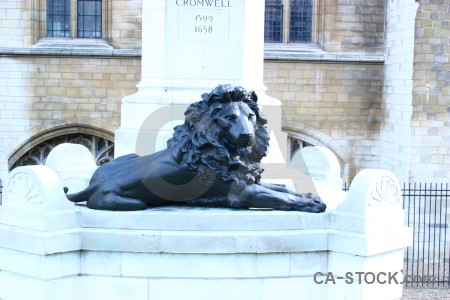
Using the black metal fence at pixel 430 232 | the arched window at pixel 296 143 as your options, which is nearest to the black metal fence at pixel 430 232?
the black metal fence at pixel 430 232

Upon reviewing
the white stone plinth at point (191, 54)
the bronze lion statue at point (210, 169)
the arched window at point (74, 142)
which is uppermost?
the white stone plinth at point (191, 54)

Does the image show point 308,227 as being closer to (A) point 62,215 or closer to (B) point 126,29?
(A) point 62,215

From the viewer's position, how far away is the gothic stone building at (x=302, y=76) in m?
17.2

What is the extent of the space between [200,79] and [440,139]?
9.41 metres

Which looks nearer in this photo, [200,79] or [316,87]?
[200,79]

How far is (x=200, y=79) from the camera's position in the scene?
8.78 meters

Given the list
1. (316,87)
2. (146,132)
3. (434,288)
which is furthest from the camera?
(316,87)

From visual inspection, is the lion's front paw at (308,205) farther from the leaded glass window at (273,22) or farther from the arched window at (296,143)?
the leaded glass window at (273,22)

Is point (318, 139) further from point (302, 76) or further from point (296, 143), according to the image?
point (302, 76)

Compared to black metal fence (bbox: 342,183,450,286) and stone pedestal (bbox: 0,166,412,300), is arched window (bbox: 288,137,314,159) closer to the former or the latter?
black metal fence (bbox: 342,183,450,286)

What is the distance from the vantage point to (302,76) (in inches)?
725

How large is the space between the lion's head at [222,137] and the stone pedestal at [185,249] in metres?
0.37

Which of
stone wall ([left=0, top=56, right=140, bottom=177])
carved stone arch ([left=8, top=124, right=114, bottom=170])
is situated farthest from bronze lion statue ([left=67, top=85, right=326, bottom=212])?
carved stone arch ([left=8, top=124, right=114, bottom=170])

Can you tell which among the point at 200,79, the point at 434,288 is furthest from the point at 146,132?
the point at 434,288
